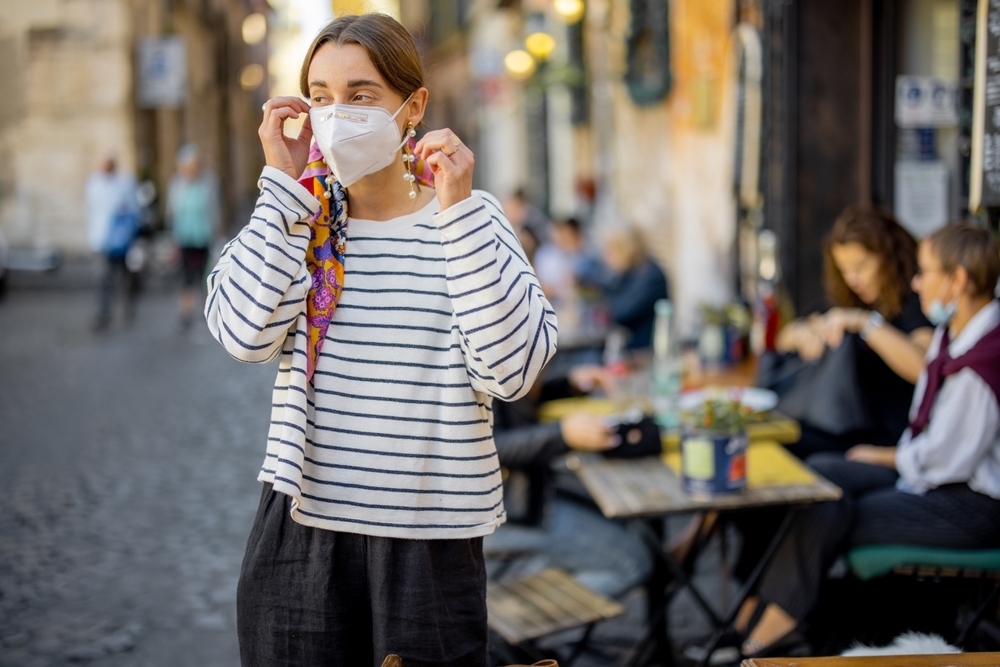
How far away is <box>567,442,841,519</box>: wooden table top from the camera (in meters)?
3.14

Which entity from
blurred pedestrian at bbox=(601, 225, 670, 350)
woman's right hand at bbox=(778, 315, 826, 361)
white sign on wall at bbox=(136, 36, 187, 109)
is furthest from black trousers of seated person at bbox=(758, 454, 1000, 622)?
white sign on wall at bbox=(136, 36, 187, 109)

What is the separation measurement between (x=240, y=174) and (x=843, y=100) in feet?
115

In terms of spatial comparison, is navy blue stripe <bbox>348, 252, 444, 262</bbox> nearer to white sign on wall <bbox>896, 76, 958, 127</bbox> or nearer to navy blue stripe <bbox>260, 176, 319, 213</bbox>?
navy blue stripe <bbox>260, 176, 319, 213</bbox>

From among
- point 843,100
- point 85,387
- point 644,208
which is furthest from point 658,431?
point 644,208

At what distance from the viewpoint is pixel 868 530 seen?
339 cm

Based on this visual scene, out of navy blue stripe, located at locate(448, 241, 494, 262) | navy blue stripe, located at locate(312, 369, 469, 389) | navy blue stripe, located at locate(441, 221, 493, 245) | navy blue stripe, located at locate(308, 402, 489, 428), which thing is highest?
navy blue stripe, located at locate(441, 221, 493, 245)

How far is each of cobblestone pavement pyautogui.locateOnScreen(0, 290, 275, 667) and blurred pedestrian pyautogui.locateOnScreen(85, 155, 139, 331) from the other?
5.32 ft

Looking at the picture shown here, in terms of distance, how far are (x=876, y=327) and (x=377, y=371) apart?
101 inches

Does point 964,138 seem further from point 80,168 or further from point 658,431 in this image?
point 80,168

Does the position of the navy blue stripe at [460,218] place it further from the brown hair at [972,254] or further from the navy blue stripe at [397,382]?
the brown hair at [972,254]

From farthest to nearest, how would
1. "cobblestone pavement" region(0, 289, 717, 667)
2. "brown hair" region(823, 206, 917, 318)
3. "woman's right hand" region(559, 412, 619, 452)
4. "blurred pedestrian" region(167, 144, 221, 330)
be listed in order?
"blurred pedestrian" region(167, 144, 221, 330) < "cobblestone pavement" region(0, 289, 717, 667) < "brown hair" region(823, 206, 917, 318) < "woman's right hand" region(559, 412, 619, 452)

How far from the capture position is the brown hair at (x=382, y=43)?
193cm

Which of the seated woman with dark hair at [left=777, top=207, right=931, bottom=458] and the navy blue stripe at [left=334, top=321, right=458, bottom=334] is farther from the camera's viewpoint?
the seated woman with dark hair at [left=777, top=207, right=931, bottom=458]

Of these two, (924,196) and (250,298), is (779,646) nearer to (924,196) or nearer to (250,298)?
(250,298)
